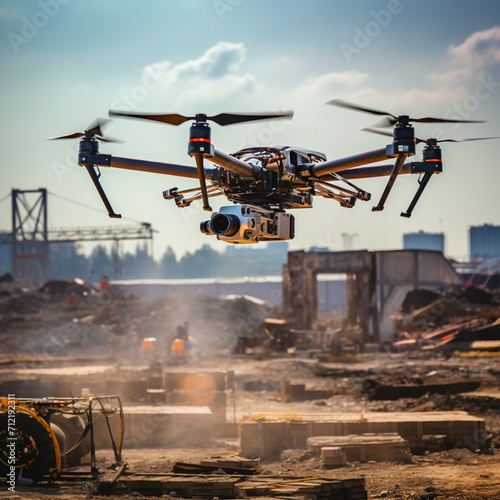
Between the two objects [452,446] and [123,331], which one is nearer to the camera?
[452,446]

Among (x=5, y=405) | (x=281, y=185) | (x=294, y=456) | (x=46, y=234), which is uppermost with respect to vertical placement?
(x=46, y=234)

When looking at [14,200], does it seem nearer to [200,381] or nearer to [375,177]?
[200,381]

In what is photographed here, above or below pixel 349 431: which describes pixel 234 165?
above

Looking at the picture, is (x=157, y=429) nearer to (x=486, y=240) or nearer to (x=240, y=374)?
(x=240, y=374)

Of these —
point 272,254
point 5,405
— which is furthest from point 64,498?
point 272,254

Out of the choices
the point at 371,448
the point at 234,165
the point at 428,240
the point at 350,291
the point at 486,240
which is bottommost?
the point at 371,448

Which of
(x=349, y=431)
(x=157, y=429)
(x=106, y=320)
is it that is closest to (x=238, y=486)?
(x=349, y=431)
